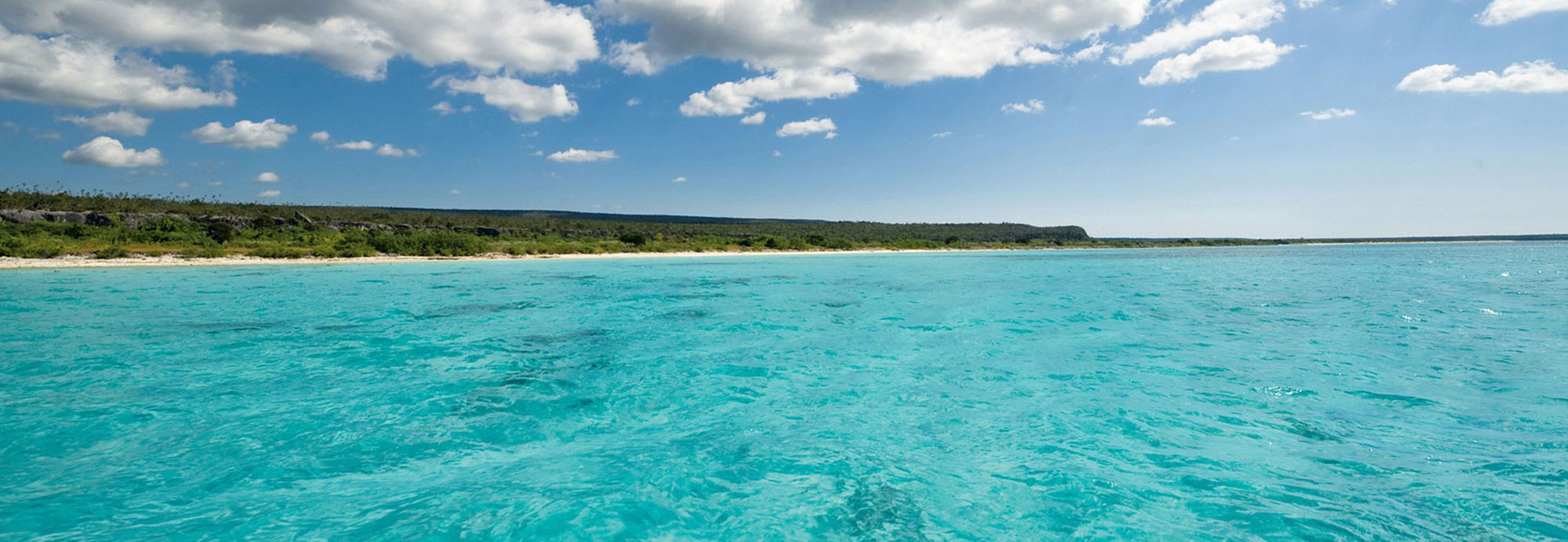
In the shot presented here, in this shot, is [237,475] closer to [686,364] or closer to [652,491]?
[652,491]

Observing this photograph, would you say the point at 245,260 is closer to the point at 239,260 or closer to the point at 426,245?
the point at 239,260

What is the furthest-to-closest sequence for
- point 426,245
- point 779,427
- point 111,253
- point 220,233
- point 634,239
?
point 634,239
point 426,245
point 220,233
point 111,253
point 779,427

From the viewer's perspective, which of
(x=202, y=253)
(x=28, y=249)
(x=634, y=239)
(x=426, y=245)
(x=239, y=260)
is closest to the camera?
(x=28, y=249)

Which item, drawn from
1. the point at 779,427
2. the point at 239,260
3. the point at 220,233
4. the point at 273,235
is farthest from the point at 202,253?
the point at 779,427

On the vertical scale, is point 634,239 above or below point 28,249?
above

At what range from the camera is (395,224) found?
3051 inches

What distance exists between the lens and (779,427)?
764 cm

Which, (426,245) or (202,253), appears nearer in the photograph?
(202,253)

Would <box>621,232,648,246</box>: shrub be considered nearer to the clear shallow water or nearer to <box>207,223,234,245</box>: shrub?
<box>207,223,234,245</box>: shrub

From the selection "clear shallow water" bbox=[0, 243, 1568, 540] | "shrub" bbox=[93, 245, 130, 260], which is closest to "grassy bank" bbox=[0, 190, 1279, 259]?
"shrub" bbox=[93, 245, 130, 260]

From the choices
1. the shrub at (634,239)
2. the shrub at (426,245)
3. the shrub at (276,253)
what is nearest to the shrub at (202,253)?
the shrub at (276,253)

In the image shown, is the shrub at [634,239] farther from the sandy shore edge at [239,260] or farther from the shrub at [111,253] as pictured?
the shrub at [111,253]

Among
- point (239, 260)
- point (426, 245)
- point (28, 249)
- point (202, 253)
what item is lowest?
point (239, 260)

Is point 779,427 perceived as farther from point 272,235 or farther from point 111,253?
point 272,235
